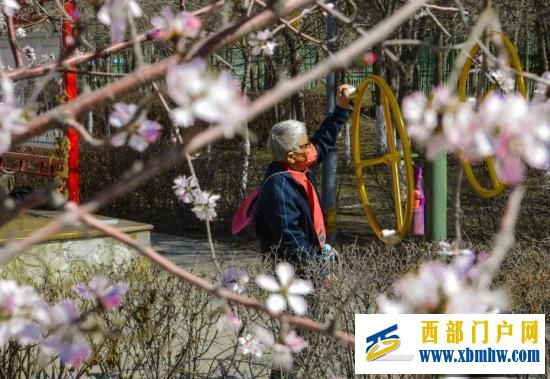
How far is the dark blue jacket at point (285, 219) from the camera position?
469cm

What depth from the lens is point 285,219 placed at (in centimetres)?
470

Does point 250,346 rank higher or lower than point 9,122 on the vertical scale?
lower

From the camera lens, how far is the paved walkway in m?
8.48

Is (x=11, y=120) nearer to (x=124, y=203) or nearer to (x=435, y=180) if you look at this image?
(x=435, y=180)

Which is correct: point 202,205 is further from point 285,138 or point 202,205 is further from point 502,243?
point 502,243

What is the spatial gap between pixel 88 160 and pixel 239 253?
3.99 m

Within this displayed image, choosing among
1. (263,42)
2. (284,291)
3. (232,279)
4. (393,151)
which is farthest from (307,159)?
(284,291)

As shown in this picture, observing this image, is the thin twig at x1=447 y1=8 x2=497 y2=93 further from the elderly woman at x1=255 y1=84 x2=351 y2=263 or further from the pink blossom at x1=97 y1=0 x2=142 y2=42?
the elderly woman at x1=255 y1=84 x2=351 y2=263

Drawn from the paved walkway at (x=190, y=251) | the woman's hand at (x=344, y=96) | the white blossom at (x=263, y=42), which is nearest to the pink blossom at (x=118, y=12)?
the white blossom at (x=263, y=42)

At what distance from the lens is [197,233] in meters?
10.6

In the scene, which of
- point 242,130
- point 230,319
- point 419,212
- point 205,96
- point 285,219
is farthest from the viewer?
point 419,212

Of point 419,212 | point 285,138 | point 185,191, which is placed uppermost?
point 285,138

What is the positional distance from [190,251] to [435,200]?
393 cm

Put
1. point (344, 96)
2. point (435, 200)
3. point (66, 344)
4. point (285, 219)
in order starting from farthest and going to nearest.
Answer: point (435, 200) → point (344, 96) → point (285, 219) → point (66, 344)
